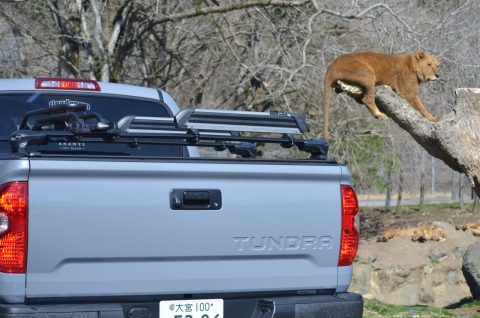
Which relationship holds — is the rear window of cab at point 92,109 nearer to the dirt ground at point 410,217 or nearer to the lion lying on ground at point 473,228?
the lion lying on ground at point 473,228

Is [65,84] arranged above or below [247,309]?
above

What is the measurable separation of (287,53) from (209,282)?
12.6m

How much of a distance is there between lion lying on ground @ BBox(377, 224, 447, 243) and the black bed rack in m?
13.6

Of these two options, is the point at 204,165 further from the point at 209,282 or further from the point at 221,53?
the point at 221,53

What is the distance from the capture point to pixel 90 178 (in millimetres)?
5012

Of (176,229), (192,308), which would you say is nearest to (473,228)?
(192,308)

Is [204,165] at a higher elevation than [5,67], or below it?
below

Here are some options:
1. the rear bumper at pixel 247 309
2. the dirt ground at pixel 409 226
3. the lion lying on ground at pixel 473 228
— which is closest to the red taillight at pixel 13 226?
the rear bumper at pixel 247 309

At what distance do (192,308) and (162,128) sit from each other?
1.17 m

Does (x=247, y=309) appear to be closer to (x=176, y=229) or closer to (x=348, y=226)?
(x=176, y=229)

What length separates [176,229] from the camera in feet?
17.2

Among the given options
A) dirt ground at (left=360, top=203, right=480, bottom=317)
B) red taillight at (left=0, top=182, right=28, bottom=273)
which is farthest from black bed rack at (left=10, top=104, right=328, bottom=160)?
dirt ground at (left=360, top=203, right=480, bottom=317)

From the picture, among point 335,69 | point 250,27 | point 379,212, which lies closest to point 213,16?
point 250,27

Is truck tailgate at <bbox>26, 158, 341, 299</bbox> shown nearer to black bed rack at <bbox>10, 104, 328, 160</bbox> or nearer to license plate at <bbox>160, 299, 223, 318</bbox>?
license plate at <bbox>160, 299, 223, 318</bbox>
